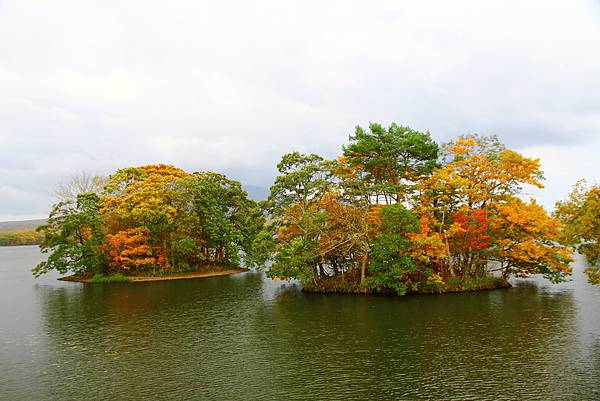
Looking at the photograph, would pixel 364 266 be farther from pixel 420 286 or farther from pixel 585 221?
pixel 585 221

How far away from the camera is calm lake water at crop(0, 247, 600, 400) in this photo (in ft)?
56.1

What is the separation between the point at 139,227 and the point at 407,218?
32.7 meters

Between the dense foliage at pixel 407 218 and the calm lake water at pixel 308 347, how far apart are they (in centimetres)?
293

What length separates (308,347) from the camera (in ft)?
74.0

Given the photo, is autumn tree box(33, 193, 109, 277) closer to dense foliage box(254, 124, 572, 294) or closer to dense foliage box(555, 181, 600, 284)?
dense foliage box(254, 124, 572, 294)

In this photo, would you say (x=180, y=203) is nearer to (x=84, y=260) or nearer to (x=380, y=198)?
(x=84, y=260)

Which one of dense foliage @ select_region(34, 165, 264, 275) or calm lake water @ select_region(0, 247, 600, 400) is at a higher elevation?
dense foliage @ select_region(34, 165, 264, 275)

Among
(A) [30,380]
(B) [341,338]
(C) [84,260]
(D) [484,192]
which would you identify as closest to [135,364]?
(A) [30,380]

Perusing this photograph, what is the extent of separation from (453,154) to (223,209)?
1275 inches

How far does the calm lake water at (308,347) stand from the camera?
17.1 meters

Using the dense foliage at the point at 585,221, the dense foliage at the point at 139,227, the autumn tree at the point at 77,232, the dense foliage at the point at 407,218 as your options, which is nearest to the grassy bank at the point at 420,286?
the dense foliage at the point at 407,218

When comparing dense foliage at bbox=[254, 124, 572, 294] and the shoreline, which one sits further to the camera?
the shoreline

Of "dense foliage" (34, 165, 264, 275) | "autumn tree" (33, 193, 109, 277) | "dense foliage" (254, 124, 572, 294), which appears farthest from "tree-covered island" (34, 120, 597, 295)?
Answer: "autumn tree" (33, 193, 109, 277)

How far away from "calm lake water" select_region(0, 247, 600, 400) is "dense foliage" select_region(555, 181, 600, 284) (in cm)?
476
